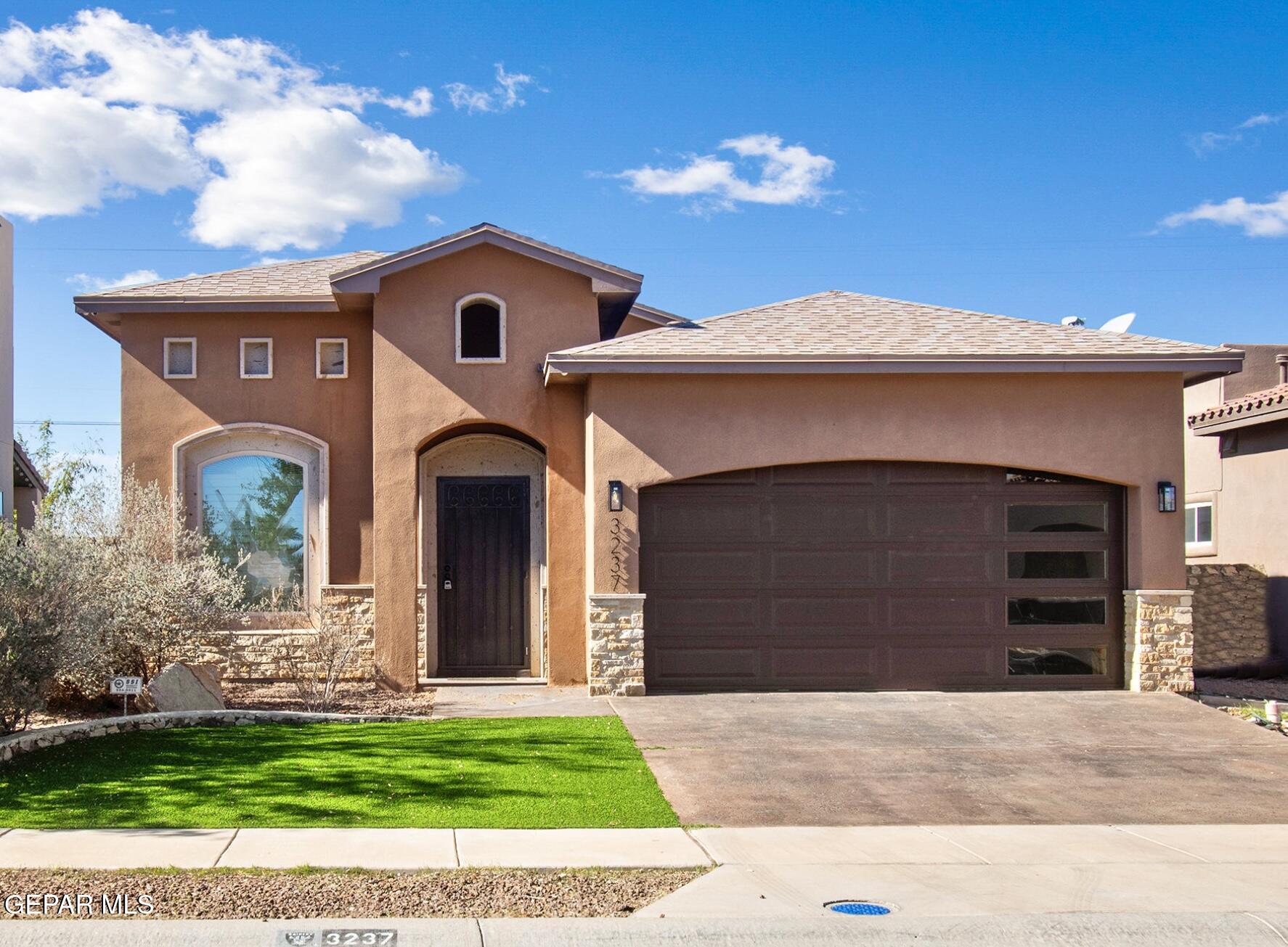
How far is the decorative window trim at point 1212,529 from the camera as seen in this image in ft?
59.2

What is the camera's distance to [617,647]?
13.2m

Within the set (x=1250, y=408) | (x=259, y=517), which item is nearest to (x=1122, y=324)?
(x=1250, y=408)

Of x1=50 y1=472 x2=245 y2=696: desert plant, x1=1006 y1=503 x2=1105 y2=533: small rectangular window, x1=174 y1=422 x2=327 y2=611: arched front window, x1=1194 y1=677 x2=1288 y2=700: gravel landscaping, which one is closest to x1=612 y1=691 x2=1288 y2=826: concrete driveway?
x1=1194 y1=677 x2=1288 y2=700: gravel landscaping

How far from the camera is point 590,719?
11523 mm

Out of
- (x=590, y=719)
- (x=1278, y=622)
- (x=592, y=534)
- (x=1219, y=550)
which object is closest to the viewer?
(x=590, y=719)

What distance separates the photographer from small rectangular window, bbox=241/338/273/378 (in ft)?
49.5

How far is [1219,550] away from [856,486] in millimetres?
7408

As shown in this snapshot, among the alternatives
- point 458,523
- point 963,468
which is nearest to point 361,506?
point 458,523

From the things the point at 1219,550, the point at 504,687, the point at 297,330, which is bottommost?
the point at 504,687

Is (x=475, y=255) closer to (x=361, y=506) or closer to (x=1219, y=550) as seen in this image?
(x=361, y=506)

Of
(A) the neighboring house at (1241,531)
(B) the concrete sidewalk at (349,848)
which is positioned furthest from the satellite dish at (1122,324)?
(B) the concrete sidewalk at (349,848)

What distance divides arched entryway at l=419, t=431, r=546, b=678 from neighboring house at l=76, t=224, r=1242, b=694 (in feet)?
1.08

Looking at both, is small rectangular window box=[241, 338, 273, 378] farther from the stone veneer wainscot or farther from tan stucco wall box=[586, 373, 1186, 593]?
the stone veneer wainscot

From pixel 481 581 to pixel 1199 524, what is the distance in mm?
11406
